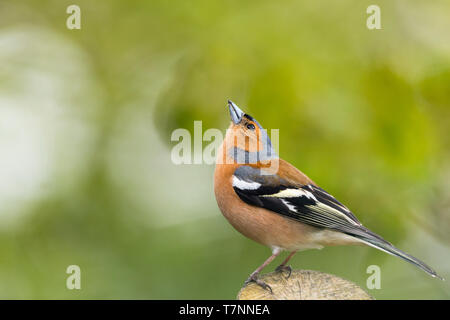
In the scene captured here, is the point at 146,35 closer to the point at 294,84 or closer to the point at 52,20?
A: the point at 52,20

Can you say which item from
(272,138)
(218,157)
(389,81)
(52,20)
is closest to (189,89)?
(218,157)

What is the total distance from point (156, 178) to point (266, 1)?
2.13 m

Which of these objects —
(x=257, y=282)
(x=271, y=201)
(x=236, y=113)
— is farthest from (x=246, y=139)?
(x=257, y=282)

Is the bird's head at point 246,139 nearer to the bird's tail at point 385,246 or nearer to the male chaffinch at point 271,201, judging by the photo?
the male chaffinch at point 271,201

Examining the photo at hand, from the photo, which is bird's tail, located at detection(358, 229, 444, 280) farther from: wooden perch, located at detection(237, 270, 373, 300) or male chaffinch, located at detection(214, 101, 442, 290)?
wooden perch, located at detection(237, 270, 373, 300)

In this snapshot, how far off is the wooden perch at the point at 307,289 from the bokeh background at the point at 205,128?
0.72 m

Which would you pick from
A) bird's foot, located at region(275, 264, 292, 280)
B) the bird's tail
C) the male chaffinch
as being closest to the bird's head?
the male chaffinch

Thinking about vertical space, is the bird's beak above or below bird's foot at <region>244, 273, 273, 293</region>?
above

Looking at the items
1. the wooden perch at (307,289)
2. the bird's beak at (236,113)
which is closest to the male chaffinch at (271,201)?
the bird's beak at (236,113)

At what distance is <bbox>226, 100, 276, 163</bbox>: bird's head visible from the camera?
4.15 metres

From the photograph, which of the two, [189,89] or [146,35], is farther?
[146,35]

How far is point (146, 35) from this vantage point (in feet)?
18.5

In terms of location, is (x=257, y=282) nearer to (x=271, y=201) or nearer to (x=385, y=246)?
(x=271, y=201)

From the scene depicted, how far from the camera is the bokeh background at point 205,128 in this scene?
4.22m
